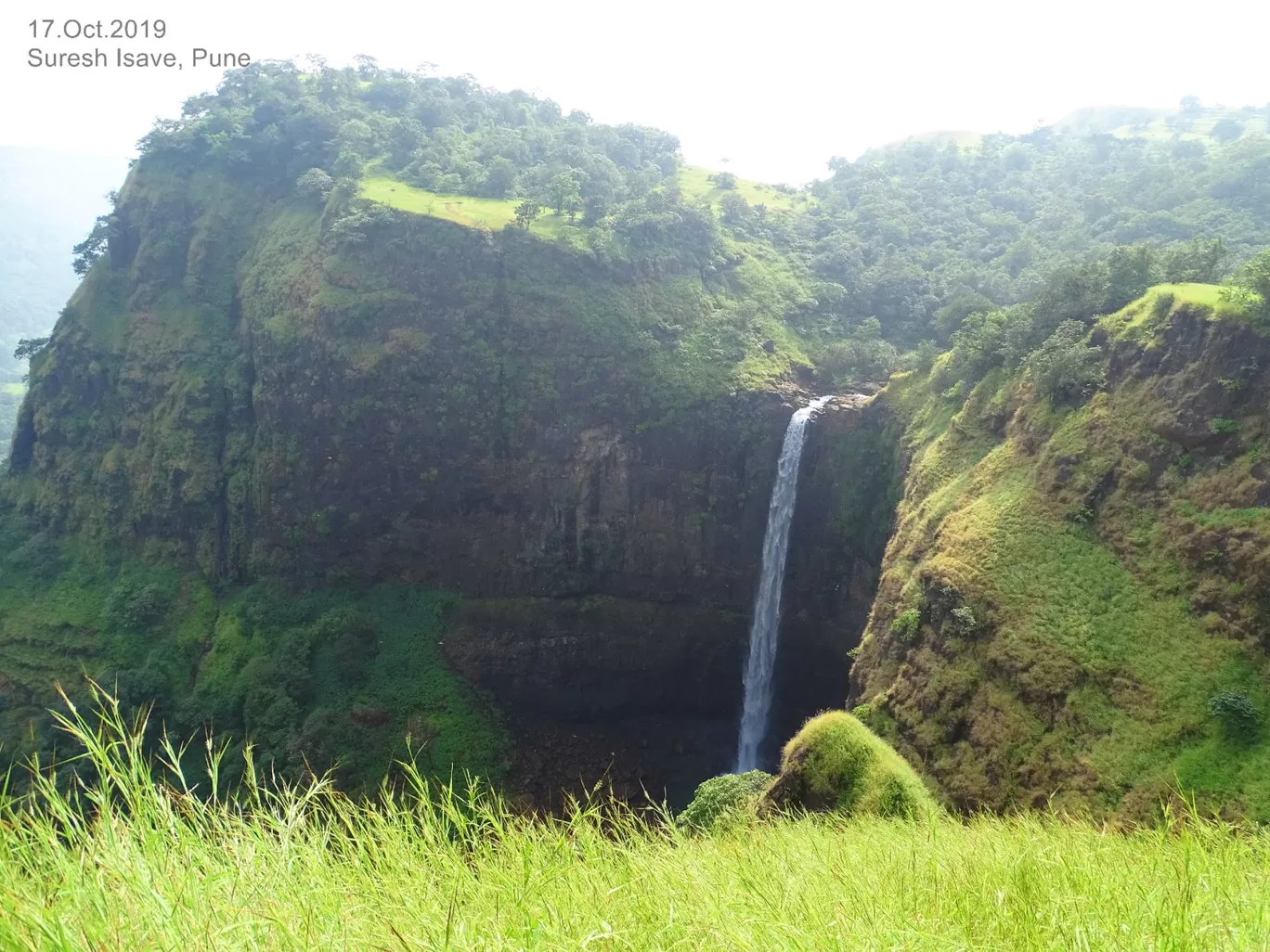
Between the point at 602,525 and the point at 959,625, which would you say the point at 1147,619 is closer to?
the point at 959,625

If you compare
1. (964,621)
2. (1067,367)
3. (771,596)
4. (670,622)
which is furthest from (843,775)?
(670,622)

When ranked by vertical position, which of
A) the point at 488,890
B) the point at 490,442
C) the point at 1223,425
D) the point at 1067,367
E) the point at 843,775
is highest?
the point at 1067,367

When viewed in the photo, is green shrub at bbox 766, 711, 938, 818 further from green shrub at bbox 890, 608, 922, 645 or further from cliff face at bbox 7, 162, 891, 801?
cliff face at bbox 7, 162, 891, 801

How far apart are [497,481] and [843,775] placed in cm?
2257

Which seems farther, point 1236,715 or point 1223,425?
point 1223,425

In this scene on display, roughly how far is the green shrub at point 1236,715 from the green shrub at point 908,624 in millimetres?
6013

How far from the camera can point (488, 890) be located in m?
3.36

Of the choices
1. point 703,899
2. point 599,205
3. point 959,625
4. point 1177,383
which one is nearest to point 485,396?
point 599,205

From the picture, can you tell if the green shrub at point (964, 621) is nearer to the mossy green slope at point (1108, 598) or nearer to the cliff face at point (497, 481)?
the mossy green slope at point (1108, 598)

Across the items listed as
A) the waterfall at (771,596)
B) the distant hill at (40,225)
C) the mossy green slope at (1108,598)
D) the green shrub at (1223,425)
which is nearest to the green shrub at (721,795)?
the mossy green slope at (1108,598)

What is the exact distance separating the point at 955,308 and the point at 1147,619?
22.6 metres

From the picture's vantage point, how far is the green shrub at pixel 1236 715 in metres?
12.3

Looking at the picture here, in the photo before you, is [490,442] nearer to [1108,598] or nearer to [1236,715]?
[1108,598]

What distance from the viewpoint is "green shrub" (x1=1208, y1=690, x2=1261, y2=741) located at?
40.3 feet
